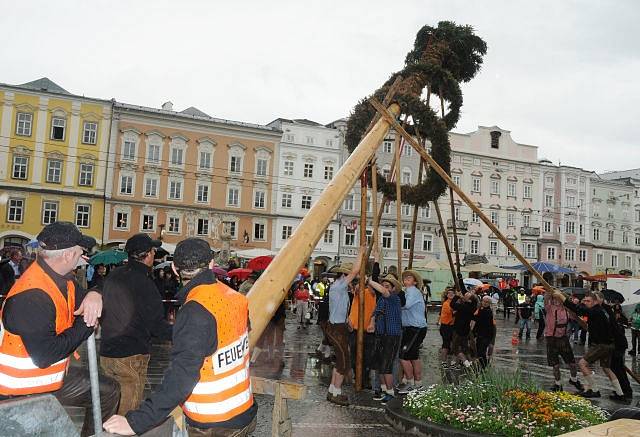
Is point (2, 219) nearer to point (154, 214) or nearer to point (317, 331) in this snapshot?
point (154, 214)

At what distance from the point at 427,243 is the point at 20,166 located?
109ft

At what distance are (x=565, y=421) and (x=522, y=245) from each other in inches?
2167

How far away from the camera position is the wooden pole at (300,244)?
580 cm

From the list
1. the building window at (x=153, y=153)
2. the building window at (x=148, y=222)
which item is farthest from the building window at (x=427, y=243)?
the building window at (x=153, y=153)

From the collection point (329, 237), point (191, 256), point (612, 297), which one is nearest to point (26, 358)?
point (191, 256)

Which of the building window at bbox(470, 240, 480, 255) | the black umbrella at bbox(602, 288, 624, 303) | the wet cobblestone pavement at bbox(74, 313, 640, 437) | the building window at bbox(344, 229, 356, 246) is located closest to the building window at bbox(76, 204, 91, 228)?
the building window at bbox(344, 229, 356, 246)

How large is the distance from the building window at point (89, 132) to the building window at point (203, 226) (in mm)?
9765

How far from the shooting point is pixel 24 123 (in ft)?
141

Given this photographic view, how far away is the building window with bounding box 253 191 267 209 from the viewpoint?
49719 millimetres

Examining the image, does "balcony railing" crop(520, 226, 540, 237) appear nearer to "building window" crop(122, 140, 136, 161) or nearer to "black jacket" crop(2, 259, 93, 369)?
"building window" crop(122, 140, 136, 161)

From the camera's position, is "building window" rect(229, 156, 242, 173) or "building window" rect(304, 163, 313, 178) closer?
"building window" rect(229, 156, 242, 173)

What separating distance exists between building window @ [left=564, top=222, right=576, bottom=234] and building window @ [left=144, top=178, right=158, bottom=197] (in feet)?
132

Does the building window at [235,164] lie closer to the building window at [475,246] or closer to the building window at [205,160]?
the building window at [205,160]

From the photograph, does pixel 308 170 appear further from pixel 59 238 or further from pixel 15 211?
pixel 59 238
